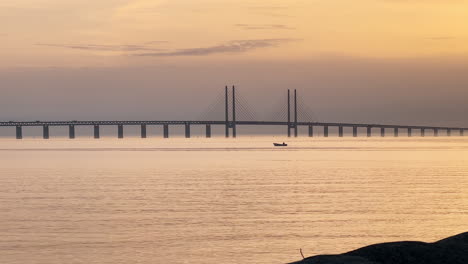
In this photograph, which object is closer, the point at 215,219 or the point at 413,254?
the point at 413,254

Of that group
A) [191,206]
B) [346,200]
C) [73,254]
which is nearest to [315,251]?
[73,254]

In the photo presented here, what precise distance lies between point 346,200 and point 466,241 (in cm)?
3288

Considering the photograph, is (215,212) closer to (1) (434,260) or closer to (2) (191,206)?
(2) (191,206)

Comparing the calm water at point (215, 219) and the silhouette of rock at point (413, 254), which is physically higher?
the silhouette of rock at point (413, 254)

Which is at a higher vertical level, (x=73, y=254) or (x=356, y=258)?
(x=356, y=258)

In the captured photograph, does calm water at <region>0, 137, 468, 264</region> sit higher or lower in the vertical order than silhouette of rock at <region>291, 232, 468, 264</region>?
lower

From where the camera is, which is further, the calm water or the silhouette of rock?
the calm water

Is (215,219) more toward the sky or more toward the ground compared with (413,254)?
more toward the ground

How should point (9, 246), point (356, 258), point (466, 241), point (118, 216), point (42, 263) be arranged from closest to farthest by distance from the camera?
point (356, 258) < point (466, 241) < point (42, 263) < point (9, 246) < point (118, 216)

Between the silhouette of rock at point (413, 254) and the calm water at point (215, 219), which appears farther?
the calm water at point (215, 219)

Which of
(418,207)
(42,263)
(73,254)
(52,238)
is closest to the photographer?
(42,263)

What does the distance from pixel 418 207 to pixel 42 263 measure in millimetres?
21257

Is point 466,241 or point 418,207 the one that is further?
point 418,207

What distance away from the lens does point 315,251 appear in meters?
24.9
